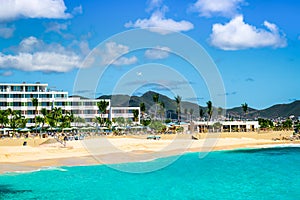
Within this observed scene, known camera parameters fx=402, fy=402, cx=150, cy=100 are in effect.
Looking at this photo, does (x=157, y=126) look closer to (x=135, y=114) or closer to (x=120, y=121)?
(x=135, y=114)

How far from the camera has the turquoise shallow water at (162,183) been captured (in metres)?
30.5

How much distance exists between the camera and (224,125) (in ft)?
344

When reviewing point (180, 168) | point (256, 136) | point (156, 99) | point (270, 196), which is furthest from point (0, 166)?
point (156, 99)

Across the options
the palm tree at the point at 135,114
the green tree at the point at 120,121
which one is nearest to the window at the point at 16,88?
the green tree at the point at 120,121

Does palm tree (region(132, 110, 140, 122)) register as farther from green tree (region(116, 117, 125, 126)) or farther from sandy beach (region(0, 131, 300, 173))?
sandy beach (region(0, 131, 300, 173))

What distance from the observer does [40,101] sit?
90375 mm

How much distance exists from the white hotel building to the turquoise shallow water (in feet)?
166

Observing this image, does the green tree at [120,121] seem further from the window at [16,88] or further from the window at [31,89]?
the window at [16,88]

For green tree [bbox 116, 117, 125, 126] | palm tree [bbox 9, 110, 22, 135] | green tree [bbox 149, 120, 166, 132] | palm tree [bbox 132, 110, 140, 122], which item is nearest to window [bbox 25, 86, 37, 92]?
palm tree [bbox 9, 110, 22, 135]

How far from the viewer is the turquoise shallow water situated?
1203 inches

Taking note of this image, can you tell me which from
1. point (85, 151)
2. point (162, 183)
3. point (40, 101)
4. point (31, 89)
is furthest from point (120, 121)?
point (162, 183)

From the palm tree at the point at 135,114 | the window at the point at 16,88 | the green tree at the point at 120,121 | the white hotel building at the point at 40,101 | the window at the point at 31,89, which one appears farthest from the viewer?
the palm tree at the point at 135,114

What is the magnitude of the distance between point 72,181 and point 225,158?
27.1 metres

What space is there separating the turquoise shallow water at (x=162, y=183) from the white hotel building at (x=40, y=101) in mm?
50593
